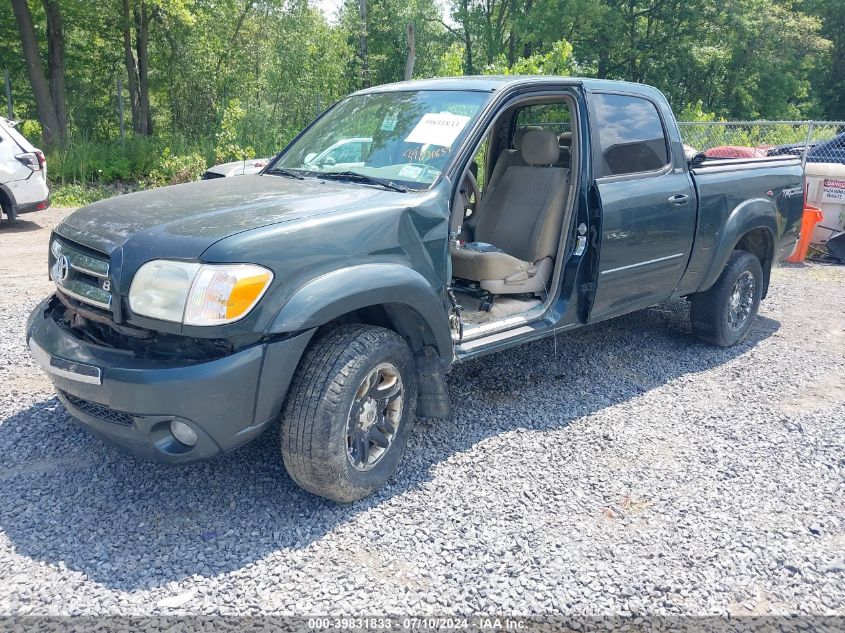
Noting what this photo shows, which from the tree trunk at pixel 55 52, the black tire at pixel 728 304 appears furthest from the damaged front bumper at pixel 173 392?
the tree trunk at pixel 55 52

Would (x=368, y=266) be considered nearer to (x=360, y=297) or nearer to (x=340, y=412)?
(x=360, y=297)

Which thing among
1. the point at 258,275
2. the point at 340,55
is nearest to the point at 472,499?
the point at 258,275

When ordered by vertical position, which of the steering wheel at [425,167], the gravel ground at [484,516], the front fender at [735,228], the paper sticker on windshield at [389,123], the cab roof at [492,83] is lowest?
the gravel ground at [484,516]

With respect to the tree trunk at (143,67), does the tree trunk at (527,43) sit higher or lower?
higher

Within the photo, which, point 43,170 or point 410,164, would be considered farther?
point 43,170

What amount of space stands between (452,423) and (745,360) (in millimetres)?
2751

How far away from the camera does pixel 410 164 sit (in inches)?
148

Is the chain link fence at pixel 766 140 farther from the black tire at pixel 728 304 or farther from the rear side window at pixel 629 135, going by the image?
the rear side window at pixel 629 135

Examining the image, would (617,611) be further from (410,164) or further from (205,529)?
(410,164)

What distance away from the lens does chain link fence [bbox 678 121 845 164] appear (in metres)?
11.6

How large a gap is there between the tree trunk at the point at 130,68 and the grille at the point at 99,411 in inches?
745

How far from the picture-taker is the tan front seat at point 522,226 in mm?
4316

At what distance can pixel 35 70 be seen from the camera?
15656mm

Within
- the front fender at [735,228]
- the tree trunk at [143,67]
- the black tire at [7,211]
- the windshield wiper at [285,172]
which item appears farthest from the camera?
the tree trunk at [143,67]
